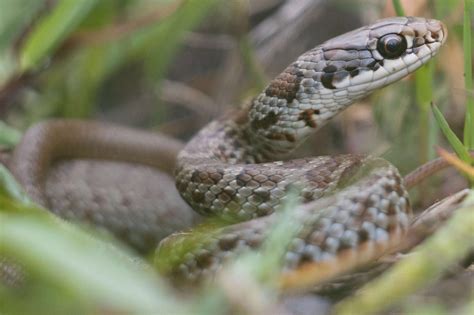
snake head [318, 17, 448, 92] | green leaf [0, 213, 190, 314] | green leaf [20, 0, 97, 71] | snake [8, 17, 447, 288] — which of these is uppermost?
green leaf [20, 0, 97, 71]

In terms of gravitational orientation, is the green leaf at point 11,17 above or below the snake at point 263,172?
above

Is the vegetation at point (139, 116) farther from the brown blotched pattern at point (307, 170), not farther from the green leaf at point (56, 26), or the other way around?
the brown blotched pattern at point (307, 170)

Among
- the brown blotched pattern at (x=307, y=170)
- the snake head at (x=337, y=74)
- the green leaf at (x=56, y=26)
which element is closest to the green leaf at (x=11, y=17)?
the green leaf at (x=56, y=26)

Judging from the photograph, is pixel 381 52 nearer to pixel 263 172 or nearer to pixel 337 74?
pixel 337 74

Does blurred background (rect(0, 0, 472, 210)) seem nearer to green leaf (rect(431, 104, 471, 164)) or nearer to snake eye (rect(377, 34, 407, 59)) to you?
snake eye (rect(377, 34, 407, 59))

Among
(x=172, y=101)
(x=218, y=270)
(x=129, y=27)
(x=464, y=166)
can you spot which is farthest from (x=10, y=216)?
(x=172, y=101)

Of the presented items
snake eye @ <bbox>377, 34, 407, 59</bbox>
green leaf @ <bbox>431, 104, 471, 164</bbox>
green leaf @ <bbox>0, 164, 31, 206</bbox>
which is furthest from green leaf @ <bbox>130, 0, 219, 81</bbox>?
green leaf @ <bbox>0, 164, 31, 206</bbox>
